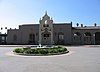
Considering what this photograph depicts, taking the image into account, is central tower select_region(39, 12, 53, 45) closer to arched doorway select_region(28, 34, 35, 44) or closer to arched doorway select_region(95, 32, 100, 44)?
arched doorway select_region(28, 34, 35, 44)

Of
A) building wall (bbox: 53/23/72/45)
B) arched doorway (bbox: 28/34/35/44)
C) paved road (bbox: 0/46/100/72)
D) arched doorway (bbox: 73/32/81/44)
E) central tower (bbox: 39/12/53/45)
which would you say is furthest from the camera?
arched doorway (bbox: 28/34/35/44)

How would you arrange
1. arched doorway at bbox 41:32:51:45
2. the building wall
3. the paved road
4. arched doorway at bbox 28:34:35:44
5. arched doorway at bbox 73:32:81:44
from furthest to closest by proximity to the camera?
1. arched doorway at bbox 28:34:35:44
2. arched doorway at bbox 73:32:81:44
3. the building wall
4. arched doorway at bbox 41:32:51:45
5. the paved road

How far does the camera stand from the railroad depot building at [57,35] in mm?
60438

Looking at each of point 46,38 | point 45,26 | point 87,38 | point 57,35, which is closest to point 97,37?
point 87,38

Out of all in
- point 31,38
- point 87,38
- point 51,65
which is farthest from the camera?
point 31,38

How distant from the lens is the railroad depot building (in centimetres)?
6044

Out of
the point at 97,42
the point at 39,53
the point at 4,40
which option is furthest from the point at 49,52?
the point at 4,40

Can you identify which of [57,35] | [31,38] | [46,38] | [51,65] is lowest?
[51,65]

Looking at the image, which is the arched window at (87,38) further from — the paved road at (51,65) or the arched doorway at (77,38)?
the paved road at (51,65)

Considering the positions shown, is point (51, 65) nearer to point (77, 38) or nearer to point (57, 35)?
point (57, 35)

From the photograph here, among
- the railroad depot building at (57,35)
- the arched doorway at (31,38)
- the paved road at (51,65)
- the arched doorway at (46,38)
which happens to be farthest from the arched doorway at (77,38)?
the paved road at (51,65)

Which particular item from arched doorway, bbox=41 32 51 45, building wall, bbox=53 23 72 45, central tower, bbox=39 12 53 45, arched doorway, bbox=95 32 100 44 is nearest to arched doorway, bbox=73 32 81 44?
building wall, bbox=53 23 72 45

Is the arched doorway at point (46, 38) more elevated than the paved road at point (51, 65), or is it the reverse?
the arched doorway at point (46, 38)

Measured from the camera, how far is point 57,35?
2399 inches
